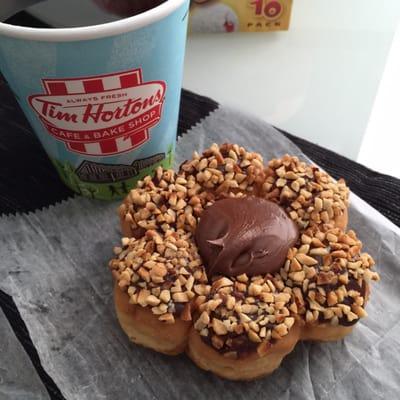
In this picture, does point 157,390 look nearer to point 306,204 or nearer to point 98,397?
point 98,397

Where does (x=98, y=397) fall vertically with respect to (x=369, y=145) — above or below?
below

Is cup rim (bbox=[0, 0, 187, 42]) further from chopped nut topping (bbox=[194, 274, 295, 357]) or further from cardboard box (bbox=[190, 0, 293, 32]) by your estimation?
cardboard box (bbox=[190, 0, 293, 32])

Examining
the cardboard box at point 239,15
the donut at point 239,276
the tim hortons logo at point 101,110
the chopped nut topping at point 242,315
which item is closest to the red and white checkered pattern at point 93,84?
the tim hortons logo at point 101,110

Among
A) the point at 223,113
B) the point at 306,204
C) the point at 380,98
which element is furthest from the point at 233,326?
the point at 380,98

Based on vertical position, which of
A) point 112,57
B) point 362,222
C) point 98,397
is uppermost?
point 112,57

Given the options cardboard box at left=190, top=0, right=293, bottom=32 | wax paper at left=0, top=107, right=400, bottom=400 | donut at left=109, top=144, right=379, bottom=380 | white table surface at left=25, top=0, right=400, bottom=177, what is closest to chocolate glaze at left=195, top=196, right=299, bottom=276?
donut at left=109, top=144, right=379, bottom=380

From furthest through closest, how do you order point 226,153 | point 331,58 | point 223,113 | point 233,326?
point 331,58, point 223,113, point 226,153, point 233,326
